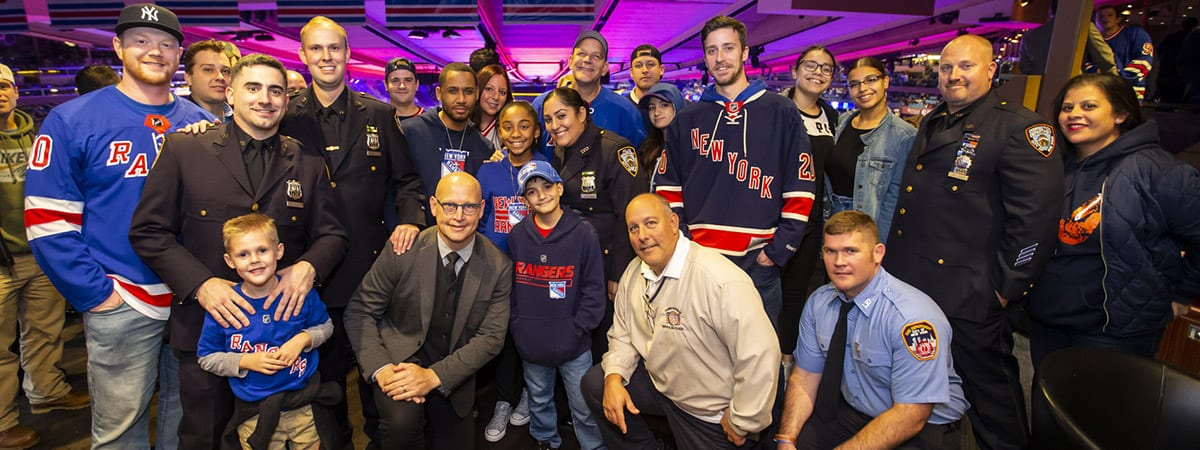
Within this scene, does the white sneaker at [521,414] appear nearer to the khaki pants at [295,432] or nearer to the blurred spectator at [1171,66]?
the khaki pants at [295,432]

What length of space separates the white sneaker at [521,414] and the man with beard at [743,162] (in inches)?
54.4

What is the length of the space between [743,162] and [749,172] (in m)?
0.05

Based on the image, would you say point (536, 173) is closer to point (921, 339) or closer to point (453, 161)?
point (453, 161)

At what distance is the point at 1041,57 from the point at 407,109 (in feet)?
15.1

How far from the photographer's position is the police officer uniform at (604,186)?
284 cm

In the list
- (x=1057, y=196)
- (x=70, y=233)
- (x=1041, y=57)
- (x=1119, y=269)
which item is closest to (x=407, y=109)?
(x=70, y=233)

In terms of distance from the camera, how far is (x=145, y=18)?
206 centimetres

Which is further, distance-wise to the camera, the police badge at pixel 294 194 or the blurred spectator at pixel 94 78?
the blurred spectator at pixel 94 78

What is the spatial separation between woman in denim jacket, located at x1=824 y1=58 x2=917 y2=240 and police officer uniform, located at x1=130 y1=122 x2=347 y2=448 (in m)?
2.63

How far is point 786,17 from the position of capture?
10492 millimetres

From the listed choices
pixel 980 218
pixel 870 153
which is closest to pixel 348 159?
pixel 870 153

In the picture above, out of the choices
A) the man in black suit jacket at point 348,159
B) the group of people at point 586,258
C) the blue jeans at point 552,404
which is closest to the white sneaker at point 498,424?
Result: the group of people at point 586,258

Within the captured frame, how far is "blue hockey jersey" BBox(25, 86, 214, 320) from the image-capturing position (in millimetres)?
2002

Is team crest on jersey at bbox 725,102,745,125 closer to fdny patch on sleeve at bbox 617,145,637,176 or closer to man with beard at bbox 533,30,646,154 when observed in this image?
fdny patch on sleeve at bbox 617,145,637,176
